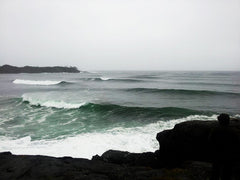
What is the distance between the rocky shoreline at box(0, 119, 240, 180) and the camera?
5227 mm

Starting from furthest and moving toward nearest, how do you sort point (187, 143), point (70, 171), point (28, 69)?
point (28, 69) < point (187, 143) < point (70, 171)

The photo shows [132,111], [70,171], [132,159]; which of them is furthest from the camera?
[132,111]

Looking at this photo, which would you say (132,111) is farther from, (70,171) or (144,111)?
(70,171)

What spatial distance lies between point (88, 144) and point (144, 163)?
3.96 metres

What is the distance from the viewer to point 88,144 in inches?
388

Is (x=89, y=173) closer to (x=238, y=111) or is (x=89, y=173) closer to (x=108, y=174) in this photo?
(x=108, y=174)

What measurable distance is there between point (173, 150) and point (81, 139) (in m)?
5.44

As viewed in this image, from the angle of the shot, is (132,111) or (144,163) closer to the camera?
(144,163)

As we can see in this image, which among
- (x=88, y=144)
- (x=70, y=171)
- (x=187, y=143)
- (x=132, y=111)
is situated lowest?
(x=88, y=144)

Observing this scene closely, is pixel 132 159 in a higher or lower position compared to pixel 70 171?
lower

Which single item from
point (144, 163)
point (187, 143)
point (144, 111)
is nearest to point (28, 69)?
point (144, 111)

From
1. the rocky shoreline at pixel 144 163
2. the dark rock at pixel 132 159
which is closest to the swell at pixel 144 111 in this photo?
the dark rock at pixel 132 159

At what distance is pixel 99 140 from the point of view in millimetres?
10320

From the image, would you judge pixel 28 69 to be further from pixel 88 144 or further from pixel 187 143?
pixel 187 143
